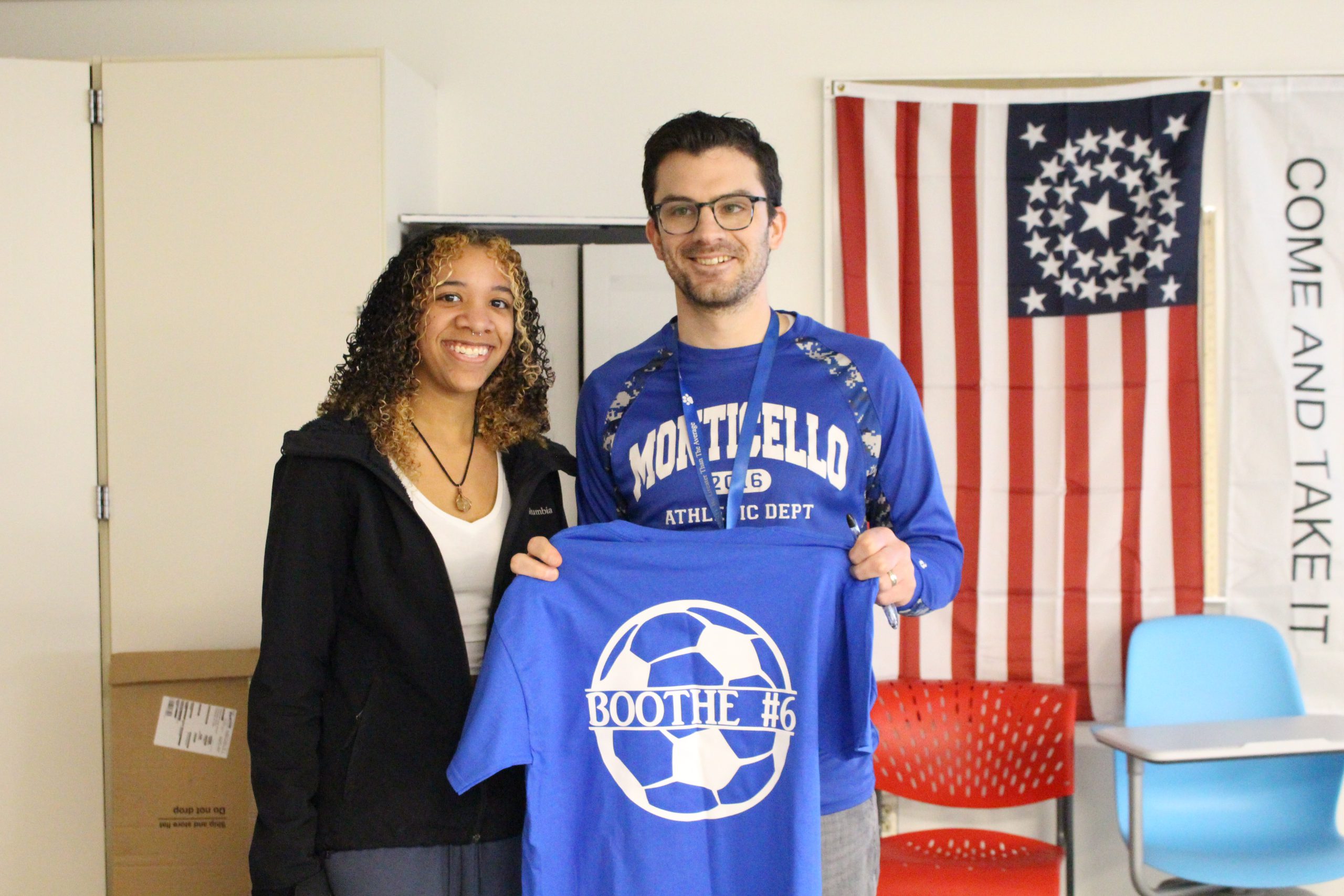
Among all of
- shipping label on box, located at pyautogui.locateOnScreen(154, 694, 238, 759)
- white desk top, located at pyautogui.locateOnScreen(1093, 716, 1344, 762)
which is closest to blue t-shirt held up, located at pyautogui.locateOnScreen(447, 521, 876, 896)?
white desk top, located at pyautogui.locateOnScreen(1093, 716, 1344, 762)

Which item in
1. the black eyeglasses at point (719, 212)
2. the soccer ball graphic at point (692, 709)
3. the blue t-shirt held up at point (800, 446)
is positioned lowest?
the soccer ball graphic at point (692, 709)

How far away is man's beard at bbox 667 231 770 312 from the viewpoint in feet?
5.31

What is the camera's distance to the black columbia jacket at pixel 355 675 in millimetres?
1450

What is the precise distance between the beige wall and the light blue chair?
5.10ft

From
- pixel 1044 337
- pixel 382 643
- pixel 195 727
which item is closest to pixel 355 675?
pixel 382 643

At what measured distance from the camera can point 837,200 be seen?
10.6 ft

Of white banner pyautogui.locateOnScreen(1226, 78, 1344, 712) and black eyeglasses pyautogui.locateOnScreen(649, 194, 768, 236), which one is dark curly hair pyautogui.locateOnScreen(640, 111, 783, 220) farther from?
white banner pyautogui.locateOnScreen(1226, 78, 1344, 712)

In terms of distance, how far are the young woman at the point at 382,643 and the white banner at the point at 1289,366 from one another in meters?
2.54

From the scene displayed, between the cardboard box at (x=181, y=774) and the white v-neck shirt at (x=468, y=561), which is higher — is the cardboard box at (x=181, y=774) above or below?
below

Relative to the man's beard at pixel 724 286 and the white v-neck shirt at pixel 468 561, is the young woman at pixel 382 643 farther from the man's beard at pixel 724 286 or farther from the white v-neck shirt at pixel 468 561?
the man's beard at pixel 724 286

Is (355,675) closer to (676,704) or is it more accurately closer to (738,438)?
(676,704)

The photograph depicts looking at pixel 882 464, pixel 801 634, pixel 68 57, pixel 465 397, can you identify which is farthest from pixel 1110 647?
pixel 68 57

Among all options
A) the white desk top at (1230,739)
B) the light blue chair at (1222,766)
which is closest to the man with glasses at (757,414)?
the white desk top at (1230,739)

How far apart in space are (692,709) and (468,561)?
1.38ft
